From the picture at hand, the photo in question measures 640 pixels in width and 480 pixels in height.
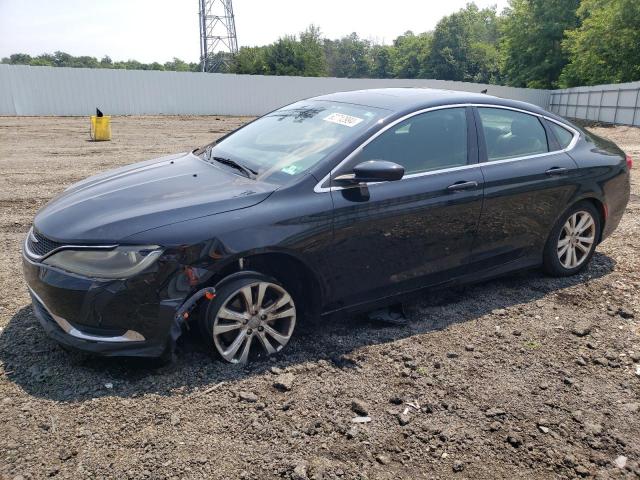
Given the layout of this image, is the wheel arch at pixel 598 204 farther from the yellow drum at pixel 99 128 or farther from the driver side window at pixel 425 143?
the yellow drum at pixel 99 128

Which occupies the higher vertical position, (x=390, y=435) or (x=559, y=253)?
(x=559, y=253)

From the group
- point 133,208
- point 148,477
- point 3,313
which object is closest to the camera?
point 148,477

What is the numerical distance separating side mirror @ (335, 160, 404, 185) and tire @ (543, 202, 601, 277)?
199 cm

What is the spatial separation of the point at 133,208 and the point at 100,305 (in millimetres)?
622

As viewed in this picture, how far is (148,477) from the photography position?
2.44m

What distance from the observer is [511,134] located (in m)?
4.45

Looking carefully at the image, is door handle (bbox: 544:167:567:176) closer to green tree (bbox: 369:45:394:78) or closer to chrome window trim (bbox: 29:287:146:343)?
chrome window trim (bbox: 29:287:146:343)

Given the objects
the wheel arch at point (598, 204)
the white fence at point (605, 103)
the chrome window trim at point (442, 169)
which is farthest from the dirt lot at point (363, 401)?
the white fence at point (605, 103)

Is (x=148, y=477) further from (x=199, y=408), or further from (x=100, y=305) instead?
(x=100, y=305)

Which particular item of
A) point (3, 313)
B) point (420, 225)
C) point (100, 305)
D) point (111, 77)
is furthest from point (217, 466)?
point (111, 77)

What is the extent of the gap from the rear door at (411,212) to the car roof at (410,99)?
10 cm

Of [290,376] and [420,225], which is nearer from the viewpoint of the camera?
[290,376]

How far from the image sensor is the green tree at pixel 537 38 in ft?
156

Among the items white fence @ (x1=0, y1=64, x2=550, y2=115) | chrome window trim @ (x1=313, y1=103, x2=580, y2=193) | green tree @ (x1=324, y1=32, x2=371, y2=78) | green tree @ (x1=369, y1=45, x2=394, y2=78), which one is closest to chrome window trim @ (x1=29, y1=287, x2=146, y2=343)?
chrome window trim @ (x1=313, y1=103, x2=580, y2=193)
